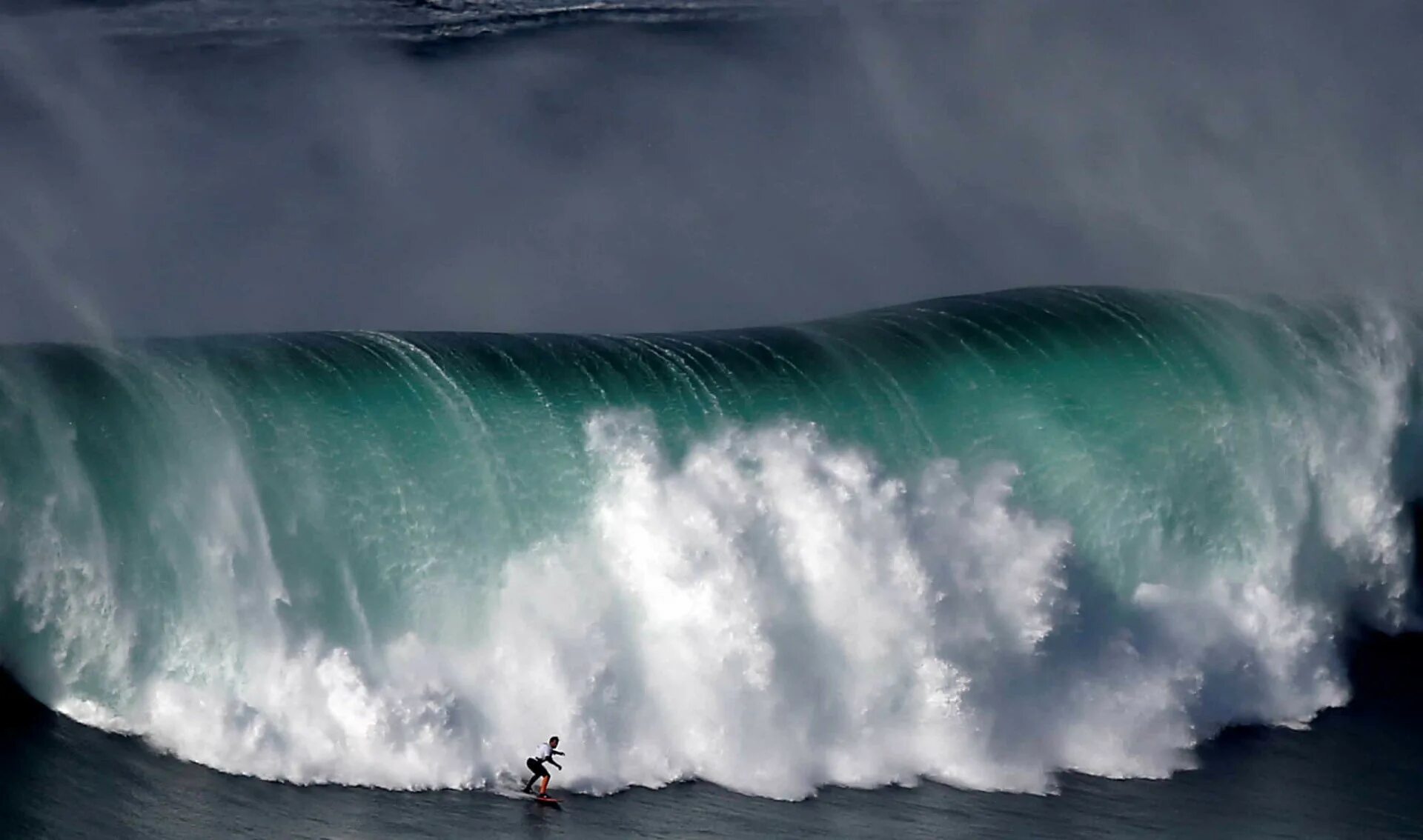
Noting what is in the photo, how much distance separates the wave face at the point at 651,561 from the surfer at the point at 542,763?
389 mm

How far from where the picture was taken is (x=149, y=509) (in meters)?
15.3

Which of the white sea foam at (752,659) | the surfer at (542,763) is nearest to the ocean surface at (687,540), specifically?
the white sea foam at (752,659)

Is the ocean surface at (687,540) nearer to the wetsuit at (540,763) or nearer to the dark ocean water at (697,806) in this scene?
the dark ocean water at (697,806)

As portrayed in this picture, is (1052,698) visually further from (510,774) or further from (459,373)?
(459,373)

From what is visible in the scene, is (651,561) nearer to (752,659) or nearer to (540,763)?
(752,659)

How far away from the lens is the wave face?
14.8 m

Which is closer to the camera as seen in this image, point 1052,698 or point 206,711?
point 206,711

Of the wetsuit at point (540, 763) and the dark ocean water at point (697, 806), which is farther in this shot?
the wetsuit at point (540, 763)

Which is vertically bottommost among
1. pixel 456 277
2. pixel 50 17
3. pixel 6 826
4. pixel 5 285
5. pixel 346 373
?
pixel 6 826

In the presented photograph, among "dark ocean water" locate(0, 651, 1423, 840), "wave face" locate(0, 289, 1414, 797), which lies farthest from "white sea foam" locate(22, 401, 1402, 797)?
"dark ocean water" locate(0, 651, 1423, 840)

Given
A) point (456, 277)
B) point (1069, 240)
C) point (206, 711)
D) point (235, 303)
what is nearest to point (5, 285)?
point (235, 303)

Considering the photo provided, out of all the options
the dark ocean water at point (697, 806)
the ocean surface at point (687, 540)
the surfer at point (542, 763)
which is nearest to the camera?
the dark ocean water at point (697, 806)

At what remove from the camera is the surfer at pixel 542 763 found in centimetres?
1434

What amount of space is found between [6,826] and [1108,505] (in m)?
10.3
